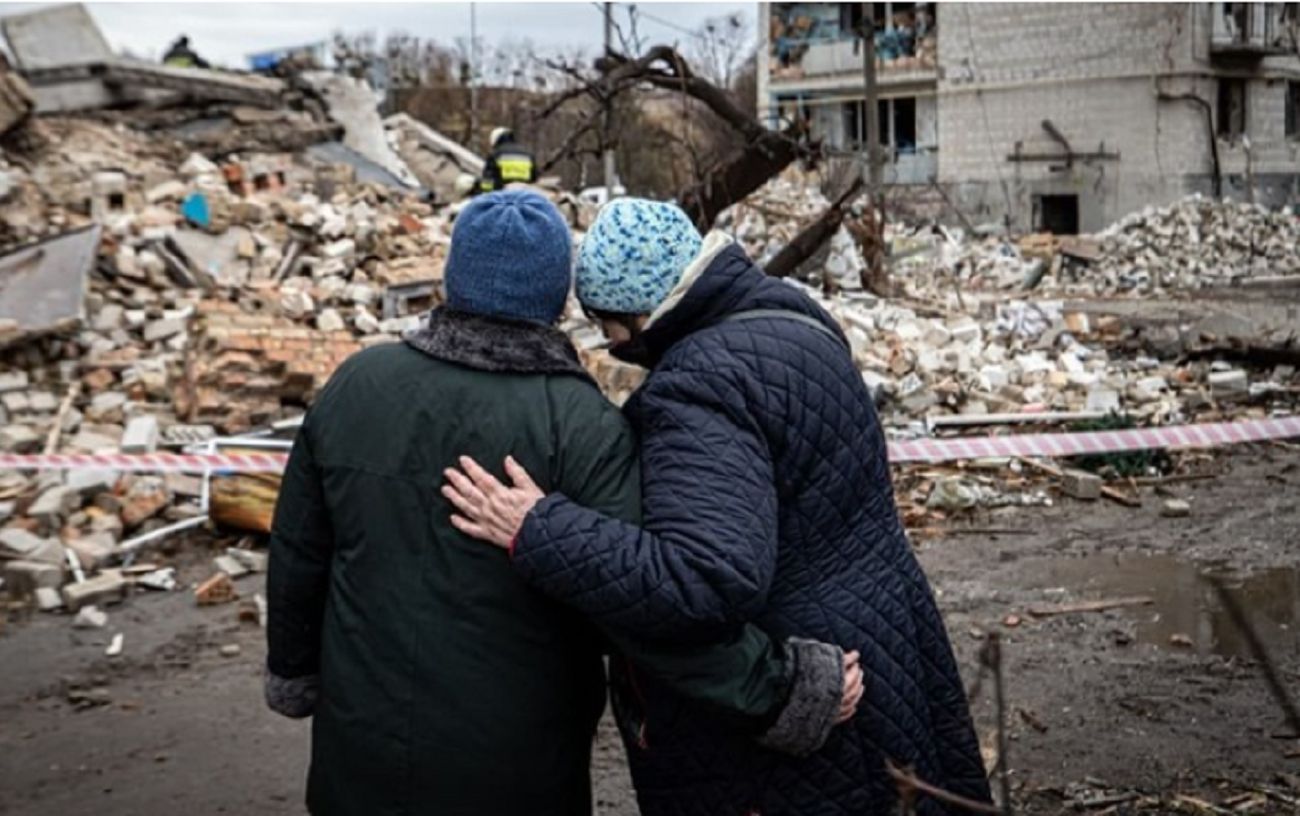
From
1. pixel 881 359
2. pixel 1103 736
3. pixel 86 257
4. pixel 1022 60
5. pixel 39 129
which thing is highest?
pixel 1022 60

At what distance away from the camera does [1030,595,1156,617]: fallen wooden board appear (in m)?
7.04

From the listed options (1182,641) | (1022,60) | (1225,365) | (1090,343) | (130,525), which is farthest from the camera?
(1022,60)

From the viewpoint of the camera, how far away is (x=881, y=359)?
12.7 m

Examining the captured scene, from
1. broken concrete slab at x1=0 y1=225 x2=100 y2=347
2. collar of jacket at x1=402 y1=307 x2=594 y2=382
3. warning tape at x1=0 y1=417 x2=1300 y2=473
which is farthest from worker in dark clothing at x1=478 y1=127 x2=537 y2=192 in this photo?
collar of jacket at x1=402 y1=307 x2=594 y2=382

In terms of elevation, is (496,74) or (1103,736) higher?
(496,74)

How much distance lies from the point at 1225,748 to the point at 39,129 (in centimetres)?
1668

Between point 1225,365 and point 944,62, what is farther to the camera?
point 944,62

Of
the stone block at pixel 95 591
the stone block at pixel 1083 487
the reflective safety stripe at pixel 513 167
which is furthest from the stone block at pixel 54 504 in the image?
the reflective safety stripe at pixel 513 167

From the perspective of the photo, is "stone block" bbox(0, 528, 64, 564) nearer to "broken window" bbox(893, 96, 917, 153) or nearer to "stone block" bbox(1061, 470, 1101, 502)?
"stone block" bbox(1061, 470, 1101, 502)

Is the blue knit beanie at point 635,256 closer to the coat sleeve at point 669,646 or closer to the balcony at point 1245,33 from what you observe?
the coat sleeve at point 669,646

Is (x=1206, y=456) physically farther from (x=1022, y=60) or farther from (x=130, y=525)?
(x=1022, y=60)

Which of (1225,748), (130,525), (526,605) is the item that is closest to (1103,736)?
(1225,748)

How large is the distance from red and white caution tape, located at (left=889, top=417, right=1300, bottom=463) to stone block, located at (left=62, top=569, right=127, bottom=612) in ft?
16.3

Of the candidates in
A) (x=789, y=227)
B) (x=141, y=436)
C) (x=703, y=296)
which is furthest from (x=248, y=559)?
(x=789, y=227)
